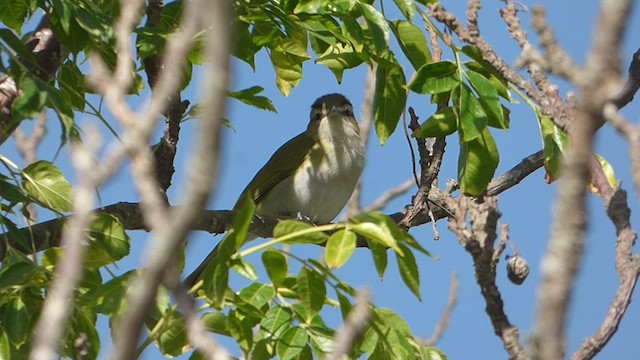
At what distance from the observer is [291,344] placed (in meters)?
3.58

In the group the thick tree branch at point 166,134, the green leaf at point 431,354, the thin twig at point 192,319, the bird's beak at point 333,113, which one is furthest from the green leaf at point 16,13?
the bird's beak at point 333,113

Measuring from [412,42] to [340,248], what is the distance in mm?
1420

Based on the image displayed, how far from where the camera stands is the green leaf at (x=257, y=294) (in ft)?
11.6

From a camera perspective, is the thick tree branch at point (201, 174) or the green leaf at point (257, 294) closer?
the thick tree branch at point (201, 174)

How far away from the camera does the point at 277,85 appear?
5223 mm

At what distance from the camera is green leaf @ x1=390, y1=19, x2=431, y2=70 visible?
4.37 metres

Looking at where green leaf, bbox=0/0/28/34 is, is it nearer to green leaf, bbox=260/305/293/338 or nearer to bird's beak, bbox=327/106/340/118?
green leaf, bbox=260/305/293/338

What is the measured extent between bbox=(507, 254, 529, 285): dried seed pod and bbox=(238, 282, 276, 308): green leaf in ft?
3.52

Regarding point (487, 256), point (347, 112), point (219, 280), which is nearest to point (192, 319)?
point (487, 256)

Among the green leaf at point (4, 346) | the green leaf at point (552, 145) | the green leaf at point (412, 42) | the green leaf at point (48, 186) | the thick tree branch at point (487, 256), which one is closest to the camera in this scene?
the thick tree branch at point (487, 256)

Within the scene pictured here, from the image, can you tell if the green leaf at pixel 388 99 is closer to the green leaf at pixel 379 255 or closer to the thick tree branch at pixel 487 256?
the green leaf at pixel 379 255

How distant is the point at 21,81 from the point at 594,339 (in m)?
1.91

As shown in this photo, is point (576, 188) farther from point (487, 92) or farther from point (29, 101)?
point (487, 92)

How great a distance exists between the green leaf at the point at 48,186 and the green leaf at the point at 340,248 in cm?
111
